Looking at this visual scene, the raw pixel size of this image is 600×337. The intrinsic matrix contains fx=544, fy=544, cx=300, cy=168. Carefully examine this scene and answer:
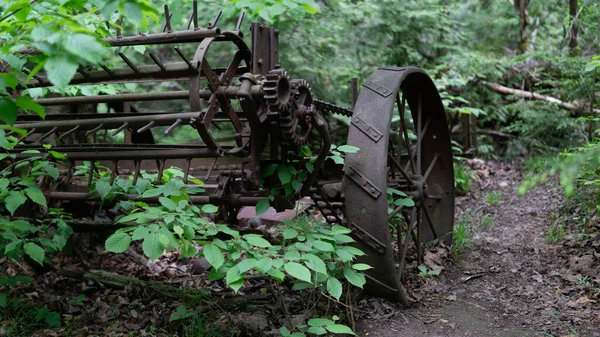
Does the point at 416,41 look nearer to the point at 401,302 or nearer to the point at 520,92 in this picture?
the point at 520,92

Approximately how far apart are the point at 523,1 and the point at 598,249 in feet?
20.8

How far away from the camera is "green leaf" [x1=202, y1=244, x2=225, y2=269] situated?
2.78m

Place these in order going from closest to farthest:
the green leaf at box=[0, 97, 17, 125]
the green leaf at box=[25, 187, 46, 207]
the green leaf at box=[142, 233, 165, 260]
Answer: the green leaf at box=[0, 97, 17, 125], the green leaf at box=[142, 233, 165, 260], the green leaf at box=[25, 187, 46, 207]

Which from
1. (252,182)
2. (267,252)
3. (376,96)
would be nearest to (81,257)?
(252,182)

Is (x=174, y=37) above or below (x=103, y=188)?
above

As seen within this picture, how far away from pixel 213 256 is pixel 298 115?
3.33ft

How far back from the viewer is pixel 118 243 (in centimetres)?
277

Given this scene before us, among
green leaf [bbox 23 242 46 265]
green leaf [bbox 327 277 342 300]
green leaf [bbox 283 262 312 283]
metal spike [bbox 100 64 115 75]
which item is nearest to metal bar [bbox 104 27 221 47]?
metal spike [bbox 100 64 115 75]

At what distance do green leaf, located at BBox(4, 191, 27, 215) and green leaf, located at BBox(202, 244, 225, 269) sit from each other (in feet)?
3.90

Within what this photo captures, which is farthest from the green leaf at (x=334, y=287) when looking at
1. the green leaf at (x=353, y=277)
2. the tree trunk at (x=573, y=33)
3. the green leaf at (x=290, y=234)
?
the tree trunk at (x=573, y=33)

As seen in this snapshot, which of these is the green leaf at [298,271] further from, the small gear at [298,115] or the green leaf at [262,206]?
the small gear at [298,115]

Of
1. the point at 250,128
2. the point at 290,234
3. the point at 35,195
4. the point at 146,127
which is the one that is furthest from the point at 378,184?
the point at 35,195

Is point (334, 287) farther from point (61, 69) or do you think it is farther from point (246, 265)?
point (61, 69)

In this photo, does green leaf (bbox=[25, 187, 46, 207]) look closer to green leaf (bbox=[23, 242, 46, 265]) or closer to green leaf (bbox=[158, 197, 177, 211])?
green leaf (bbox=[23, 242, 46, 265])
